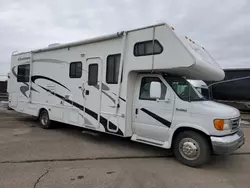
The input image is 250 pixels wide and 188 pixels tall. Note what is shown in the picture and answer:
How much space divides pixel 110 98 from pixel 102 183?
254cm

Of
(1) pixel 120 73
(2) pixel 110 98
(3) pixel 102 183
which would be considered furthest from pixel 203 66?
(3) pixel 102 183

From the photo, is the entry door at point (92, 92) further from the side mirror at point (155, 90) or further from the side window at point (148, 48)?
the side mirror at point (155, 90)

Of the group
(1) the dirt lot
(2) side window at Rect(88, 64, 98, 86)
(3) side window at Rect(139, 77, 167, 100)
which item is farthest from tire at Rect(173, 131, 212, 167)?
(2) side window at Rect(88, 64, 98, 86)

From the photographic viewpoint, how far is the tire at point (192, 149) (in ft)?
15.9

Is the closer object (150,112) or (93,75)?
(150,112)

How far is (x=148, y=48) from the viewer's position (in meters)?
5.49

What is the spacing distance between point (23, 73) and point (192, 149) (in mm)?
7187

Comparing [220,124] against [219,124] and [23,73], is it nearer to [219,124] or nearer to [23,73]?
[219,124]

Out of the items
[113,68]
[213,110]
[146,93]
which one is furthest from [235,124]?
[113,68]

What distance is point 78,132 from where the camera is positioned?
8148mm

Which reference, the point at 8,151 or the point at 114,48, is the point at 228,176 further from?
the point at 8,151

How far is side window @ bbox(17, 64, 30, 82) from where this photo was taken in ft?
29.9

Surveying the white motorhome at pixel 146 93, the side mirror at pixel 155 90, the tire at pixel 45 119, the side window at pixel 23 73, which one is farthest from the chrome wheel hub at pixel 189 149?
the side window at pixel 23 73

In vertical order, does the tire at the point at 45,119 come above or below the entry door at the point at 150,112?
below
